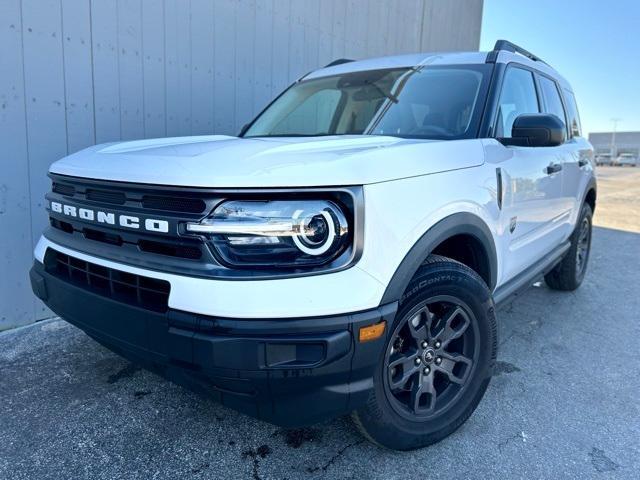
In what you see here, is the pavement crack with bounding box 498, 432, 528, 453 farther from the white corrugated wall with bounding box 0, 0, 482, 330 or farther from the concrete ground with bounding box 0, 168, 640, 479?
the white corrugated wall with bounding box 0, 0, 482, 330

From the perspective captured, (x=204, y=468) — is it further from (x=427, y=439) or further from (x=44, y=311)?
(x=44, y=311)

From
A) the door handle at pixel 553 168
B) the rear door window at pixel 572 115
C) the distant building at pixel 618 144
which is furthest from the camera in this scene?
the distant building at pixel 618 144

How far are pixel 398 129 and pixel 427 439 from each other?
1562mm

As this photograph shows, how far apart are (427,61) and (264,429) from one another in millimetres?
2359

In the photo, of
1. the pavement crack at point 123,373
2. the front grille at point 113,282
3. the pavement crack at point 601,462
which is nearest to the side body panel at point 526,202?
the pavement crack at point 601,462

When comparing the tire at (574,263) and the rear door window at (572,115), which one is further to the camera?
the tire at (574,263)

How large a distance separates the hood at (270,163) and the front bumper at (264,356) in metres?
0.46

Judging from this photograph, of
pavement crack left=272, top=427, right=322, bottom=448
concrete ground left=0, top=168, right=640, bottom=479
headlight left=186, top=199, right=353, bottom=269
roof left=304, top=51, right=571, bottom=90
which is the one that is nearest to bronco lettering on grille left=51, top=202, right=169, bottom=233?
headlight left=186, top=199, right=353, bottom=269

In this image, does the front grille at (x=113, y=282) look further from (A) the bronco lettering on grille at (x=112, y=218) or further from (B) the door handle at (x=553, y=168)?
(B) the door handle at (x=553, y=168)

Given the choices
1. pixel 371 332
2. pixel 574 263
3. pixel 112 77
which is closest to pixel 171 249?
pixel 371 332

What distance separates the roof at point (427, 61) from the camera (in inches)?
117

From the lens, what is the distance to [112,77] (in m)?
3.76

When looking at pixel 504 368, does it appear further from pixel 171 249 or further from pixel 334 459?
pixel 171 249

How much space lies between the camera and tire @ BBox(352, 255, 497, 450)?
1978 mm
